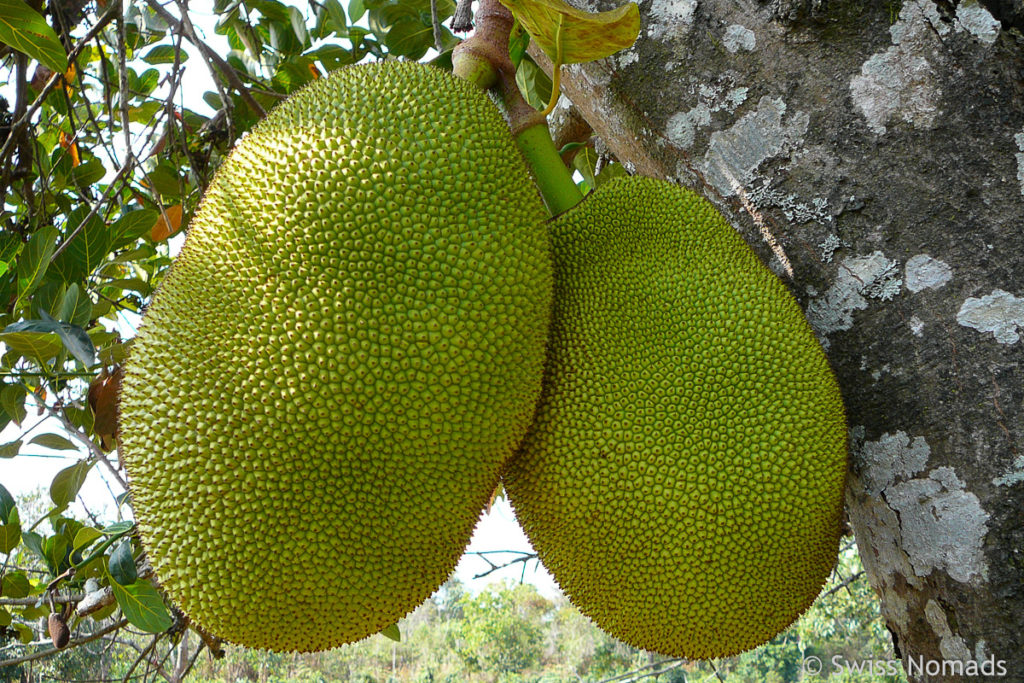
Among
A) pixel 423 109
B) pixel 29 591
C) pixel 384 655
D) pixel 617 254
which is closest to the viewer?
pixel 423 109

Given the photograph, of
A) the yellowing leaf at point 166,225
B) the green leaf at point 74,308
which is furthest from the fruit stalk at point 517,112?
the yellowing leaf at point 166,225

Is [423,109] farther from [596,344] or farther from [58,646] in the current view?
[58,646]

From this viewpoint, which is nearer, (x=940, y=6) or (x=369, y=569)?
(x=369, y=569)

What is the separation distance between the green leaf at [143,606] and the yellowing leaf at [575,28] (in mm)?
1138

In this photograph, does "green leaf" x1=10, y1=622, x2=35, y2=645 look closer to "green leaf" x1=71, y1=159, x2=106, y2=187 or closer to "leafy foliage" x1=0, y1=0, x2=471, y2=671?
"leafy foliage" x1=0, y1=0, x2=471, y2=671

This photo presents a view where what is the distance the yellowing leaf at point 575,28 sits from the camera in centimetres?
98

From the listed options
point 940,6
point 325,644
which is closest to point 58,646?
point 325,644

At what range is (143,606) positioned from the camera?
4.64ft

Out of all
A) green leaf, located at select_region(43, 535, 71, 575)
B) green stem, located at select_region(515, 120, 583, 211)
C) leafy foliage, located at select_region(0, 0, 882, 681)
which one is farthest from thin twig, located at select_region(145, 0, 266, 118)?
green leaf, located at select_region(43, 535, 71, 575)

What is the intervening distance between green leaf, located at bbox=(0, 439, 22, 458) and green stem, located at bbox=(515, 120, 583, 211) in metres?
1.23

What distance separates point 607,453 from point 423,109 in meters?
0.50

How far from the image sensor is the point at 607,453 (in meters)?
1.00

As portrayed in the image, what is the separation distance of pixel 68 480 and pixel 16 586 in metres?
0.49

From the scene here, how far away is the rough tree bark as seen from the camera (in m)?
0.90
